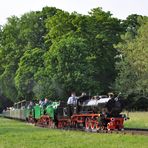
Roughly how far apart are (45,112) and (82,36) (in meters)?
27.5

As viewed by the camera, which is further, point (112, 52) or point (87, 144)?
point (112, 52)

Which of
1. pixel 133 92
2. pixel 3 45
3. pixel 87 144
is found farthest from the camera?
pixel 3 45

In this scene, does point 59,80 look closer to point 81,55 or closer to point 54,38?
point 81,55

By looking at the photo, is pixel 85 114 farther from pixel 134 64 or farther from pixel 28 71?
pixel 28 71

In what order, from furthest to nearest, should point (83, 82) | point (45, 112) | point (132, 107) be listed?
point (132, 107)
point (83, 82)
point (45, 112)

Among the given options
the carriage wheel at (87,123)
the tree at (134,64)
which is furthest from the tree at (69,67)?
the carriage wheel at (87,123)

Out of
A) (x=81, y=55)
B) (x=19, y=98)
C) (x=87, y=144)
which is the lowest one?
(x=87, y=144)

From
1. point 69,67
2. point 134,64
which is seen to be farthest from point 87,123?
point 69,67

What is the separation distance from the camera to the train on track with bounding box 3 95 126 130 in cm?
2977

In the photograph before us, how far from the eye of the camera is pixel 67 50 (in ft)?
199

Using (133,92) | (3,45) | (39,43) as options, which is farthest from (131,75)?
(3,45)

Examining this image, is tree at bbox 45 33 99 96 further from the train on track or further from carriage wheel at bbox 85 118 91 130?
carriage wheel at bbox 85 118 91 130

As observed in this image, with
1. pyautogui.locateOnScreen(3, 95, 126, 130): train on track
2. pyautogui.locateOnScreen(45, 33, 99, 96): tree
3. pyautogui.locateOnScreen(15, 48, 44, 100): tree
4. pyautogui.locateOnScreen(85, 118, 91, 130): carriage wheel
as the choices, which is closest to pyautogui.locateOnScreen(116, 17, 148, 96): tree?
pyautogui.locateOnScreen(45, 33, 99, 96): tree

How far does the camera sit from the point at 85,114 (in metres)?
31.8
